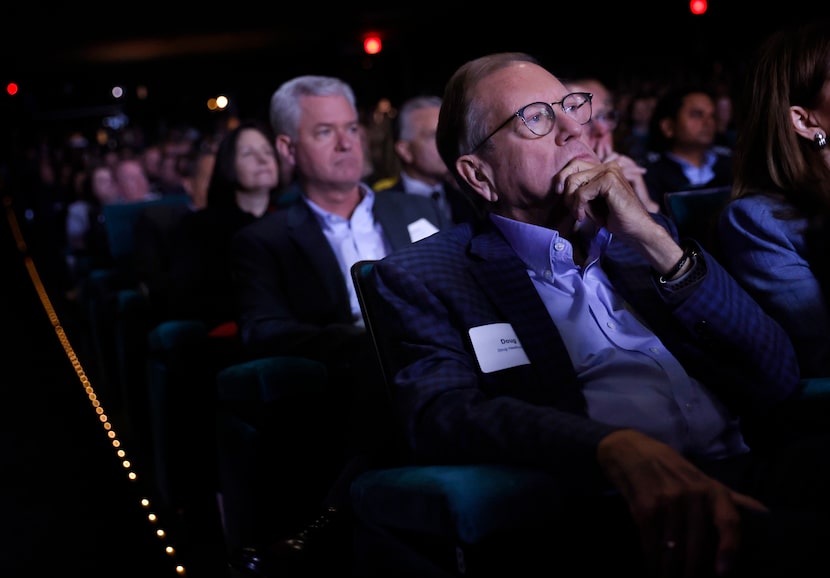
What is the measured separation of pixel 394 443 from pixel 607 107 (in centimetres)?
249

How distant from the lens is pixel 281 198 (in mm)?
3783

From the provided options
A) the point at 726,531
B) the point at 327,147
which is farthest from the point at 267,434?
the point at 726,531

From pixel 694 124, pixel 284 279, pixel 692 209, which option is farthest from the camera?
pixel 694 124

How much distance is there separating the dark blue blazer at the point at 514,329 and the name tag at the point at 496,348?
0.05 feet

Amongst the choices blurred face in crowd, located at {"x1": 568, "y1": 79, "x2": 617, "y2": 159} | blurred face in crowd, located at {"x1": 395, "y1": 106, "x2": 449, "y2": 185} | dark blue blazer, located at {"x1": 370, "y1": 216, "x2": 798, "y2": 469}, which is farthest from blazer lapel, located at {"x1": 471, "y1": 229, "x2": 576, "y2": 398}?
blurred face in crowd, located at {"x1": 395, "y1": 106, "x2": 449, "y2": 185}

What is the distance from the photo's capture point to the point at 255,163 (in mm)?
3645

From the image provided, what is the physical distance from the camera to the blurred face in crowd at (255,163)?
11.9 ft

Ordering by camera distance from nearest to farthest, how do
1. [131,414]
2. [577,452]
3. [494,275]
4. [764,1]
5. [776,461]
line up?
[577,452] < [776,461] < [494,275] < [131,414] < [764,1]

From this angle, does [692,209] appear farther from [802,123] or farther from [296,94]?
[296,94]

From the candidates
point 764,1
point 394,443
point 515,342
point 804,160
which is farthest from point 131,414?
point 764,1

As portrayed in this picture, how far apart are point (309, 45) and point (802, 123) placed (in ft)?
53.6

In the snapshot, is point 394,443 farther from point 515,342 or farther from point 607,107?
point 607,107

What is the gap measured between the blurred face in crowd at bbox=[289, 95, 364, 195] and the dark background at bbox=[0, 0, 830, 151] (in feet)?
24.9

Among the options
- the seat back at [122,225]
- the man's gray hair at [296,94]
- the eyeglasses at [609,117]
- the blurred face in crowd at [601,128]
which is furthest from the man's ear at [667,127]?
the seat back at [122,225]
